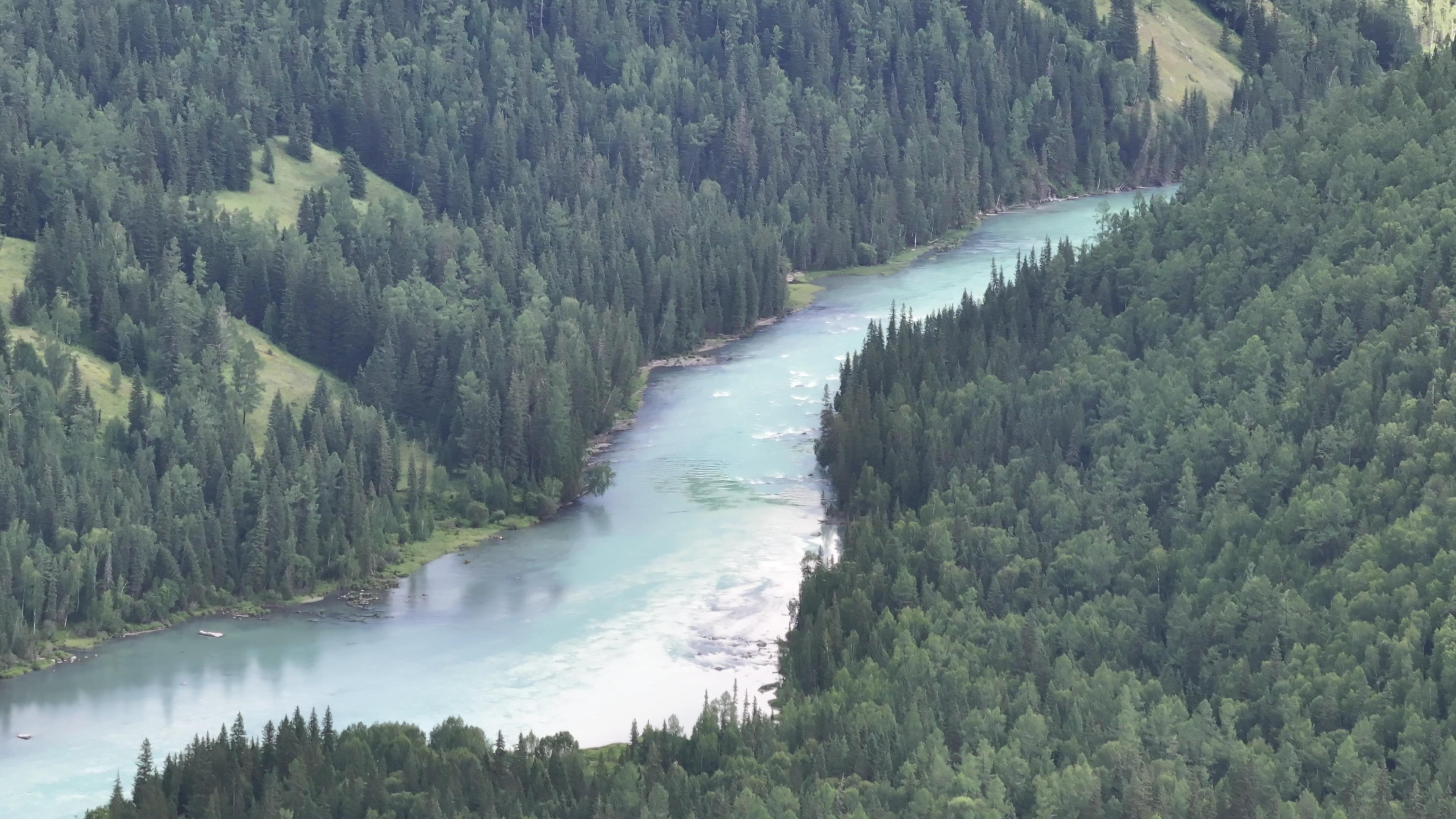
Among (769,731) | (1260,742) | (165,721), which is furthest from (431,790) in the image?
(1260,742)

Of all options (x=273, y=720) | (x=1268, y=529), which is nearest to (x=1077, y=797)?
(x=1268, y=529)

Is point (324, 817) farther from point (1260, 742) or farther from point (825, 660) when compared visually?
point (1260, 742)

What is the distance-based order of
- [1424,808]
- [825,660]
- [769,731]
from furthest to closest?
[825,660], [769,731], [1424,808]

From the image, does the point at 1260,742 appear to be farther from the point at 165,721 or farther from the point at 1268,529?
the point at 165,721

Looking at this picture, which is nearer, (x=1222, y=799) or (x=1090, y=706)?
(x=1222, y=799)

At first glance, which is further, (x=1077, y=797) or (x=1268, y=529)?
(x=1268, y=529)

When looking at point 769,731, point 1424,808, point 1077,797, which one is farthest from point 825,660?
point 1424,808

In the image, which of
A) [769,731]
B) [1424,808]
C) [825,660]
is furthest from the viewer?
[825,660]

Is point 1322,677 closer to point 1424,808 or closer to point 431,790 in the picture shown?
point 1424,808
